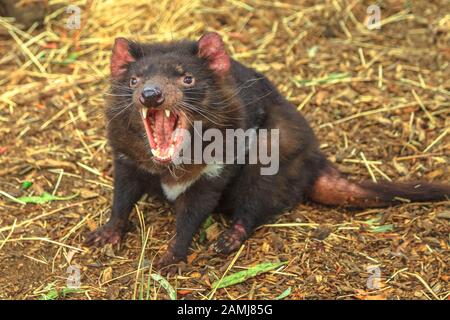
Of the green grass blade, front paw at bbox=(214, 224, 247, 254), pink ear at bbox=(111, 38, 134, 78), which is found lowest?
the green grass blade

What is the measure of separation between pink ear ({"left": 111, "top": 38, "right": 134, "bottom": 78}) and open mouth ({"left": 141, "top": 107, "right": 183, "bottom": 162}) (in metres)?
0.36

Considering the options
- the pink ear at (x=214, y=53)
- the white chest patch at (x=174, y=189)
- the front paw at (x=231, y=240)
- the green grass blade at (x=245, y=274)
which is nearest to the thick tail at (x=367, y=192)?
the front paw at (x=231, y=240)

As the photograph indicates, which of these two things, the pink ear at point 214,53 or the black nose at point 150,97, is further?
the pink ear at point 214,53

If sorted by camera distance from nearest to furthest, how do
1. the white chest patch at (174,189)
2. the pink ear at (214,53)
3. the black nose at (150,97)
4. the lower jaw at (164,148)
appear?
the black nose at (150,97) < the lower jaw at (164,148) < the pink ear at (214,53) < the white chest patch at (174,189)

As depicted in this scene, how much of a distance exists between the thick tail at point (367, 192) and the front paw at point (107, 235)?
1250mm

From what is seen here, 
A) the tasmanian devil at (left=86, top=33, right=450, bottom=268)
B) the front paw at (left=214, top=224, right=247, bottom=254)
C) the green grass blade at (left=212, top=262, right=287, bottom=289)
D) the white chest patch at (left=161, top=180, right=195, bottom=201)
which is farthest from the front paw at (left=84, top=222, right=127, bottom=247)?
the green grass blade at (left=212, top=262, right=287, bottom=289)

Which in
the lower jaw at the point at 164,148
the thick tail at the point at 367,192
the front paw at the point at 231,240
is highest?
the lower jaw at the point at 164,148

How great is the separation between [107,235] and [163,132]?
758mm

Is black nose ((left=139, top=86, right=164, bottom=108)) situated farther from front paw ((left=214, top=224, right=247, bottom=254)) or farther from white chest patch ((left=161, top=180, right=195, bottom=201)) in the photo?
front paw ((left=214, top=224, right=247, bottom=254))

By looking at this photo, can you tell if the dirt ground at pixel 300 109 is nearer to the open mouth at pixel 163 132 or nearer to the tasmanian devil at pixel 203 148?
the tasmanian devil at pixel 203 148

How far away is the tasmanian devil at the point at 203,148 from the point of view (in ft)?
12.5

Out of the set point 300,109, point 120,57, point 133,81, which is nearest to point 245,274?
point 133,81

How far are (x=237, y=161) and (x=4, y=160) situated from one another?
5.77 ft

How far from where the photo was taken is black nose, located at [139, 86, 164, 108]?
3547 mm
